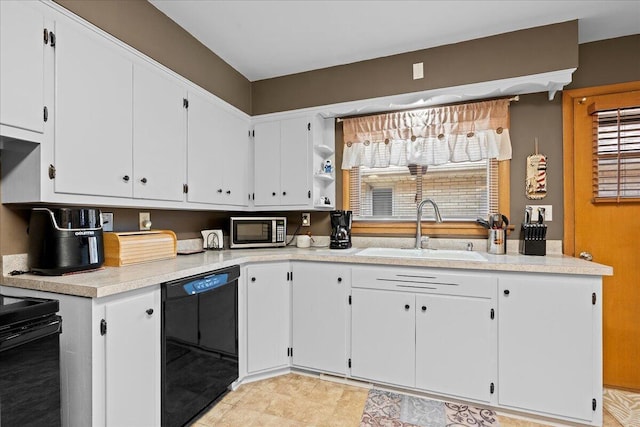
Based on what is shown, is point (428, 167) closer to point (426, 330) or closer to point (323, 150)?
point (323, 150)

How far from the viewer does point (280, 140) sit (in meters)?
2.90

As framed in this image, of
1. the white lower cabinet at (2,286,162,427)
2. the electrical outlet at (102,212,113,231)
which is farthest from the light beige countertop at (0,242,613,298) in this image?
the electrical outlet at (102,212,113,231)

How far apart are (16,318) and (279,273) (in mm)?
1526

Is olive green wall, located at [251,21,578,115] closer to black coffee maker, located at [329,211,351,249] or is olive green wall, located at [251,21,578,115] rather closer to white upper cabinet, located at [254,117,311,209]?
white upper cabinet, located at [254,117,311,209]

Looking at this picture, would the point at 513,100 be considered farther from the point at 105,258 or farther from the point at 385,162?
the point at 105,258

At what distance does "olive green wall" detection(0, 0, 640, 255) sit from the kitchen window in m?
0.17

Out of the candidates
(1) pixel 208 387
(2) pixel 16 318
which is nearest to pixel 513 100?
(1) pixel 208 387

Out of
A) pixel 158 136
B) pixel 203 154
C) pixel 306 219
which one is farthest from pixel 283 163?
pixel 158 136

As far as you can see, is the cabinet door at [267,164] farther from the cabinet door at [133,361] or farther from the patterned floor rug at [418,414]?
the patterned floor rug at [418,414]

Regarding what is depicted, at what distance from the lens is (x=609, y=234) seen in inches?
90.8

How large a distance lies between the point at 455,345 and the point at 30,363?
219 centimetres

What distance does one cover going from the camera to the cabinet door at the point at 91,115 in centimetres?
151

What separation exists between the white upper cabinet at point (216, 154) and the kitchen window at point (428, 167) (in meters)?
0.99

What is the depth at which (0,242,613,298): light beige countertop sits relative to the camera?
1.35m
